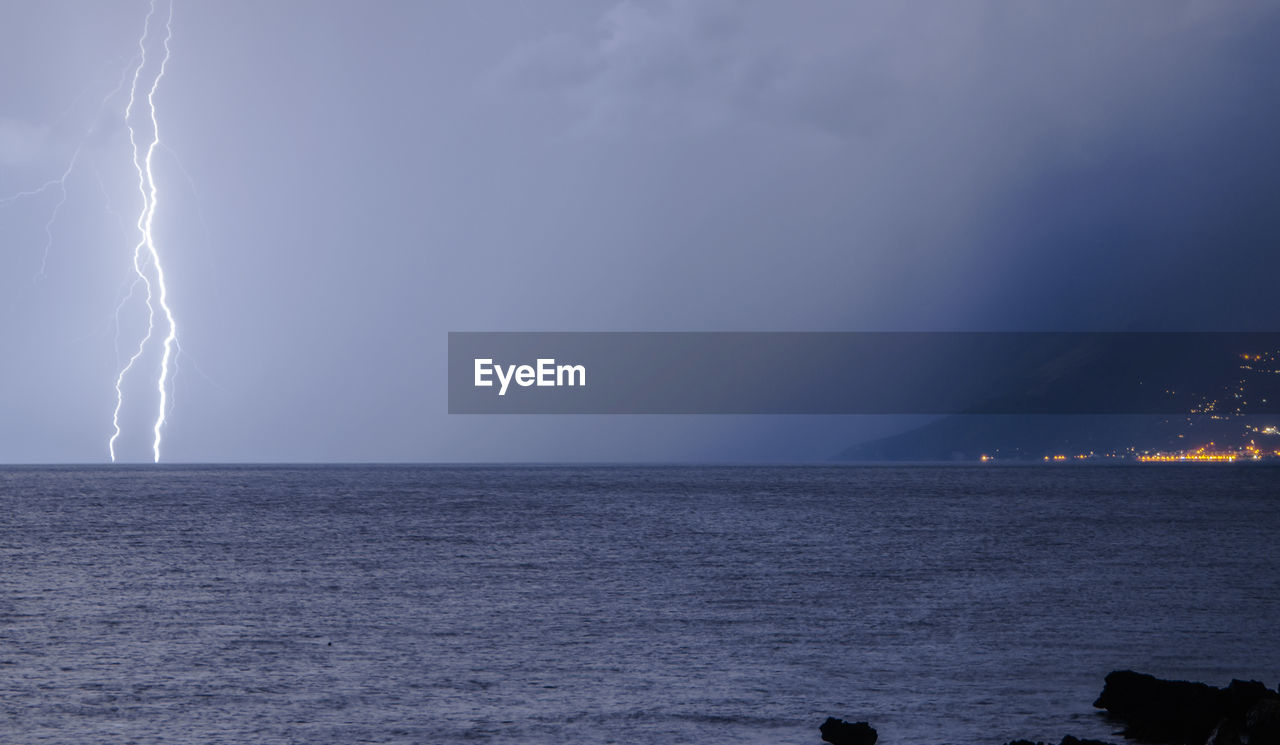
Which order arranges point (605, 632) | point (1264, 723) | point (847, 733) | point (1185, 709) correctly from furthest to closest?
point (605, 632), point (1185, 709), point (847, 733), point (1264, 723)

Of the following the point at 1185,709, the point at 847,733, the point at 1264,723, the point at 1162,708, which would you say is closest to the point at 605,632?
the point at 847,733

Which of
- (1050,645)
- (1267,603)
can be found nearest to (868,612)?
(1050,645)

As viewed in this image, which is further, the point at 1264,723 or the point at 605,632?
the point at 605,632

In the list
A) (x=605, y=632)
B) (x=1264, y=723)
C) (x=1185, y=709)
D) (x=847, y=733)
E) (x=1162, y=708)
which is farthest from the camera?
(x=605, y=632)

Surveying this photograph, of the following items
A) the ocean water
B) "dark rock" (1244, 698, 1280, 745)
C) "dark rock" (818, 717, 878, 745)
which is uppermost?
"dark rock" (1244, 698, 1280, 745)

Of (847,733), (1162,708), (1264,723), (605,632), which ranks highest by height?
(1264,723)

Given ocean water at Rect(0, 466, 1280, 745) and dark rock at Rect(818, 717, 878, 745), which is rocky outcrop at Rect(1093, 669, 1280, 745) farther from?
dark rock at Rect(818, 717, 878, 745)

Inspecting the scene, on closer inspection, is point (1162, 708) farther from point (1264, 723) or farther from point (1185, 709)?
point (1264, 723)

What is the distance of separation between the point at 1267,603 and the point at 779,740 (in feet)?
89.1

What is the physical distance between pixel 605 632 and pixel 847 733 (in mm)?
13457

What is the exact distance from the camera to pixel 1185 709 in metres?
20.5

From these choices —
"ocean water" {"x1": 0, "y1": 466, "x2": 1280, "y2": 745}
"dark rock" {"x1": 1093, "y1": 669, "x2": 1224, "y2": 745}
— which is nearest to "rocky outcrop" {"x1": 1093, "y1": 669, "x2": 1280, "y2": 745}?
"dark rock" {"x1": 1093, "y1": 669, "x2": 1224, "y2": 745}

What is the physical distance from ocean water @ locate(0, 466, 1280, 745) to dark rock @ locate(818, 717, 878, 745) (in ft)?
1.89

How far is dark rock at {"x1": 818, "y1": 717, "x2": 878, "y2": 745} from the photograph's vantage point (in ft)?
64.6
